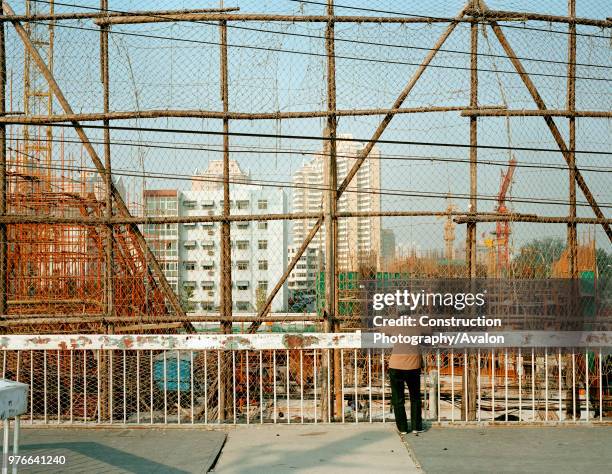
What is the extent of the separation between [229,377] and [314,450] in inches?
85.1

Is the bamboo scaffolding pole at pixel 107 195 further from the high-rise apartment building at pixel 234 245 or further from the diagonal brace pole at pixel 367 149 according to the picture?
the diagonal brace pole at pixel 367 149

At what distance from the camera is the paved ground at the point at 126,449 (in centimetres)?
585

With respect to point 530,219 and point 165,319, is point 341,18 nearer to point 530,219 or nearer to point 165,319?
point 530,219

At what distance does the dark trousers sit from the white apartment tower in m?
1.78

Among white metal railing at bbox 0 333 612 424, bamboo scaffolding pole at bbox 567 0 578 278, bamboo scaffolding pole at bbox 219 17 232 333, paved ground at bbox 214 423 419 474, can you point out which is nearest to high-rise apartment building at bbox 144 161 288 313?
bamboo scaffolding pole at bbox 219 17 232 333

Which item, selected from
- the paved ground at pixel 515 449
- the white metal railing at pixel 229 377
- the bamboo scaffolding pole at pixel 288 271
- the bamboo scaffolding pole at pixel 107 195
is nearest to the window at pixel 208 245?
the bamboo scaffolding pole at pixel 288 271

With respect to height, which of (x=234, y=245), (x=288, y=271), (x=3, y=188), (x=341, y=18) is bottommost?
(x=288, y=271)

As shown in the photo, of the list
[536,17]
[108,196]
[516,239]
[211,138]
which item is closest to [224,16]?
[211,138]

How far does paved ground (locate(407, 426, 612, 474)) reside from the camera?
5809 millimetres

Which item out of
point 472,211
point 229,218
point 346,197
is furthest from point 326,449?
point 472,211

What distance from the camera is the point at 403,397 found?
6.98 meters

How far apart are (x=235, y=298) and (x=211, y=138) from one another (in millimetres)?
2008

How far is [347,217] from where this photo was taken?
8141 mm

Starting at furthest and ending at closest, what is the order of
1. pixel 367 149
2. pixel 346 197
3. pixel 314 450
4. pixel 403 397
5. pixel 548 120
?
pixel 548 120, pixel 346 197, pixel 367 149, pixel 403 397, pixel 314 450
